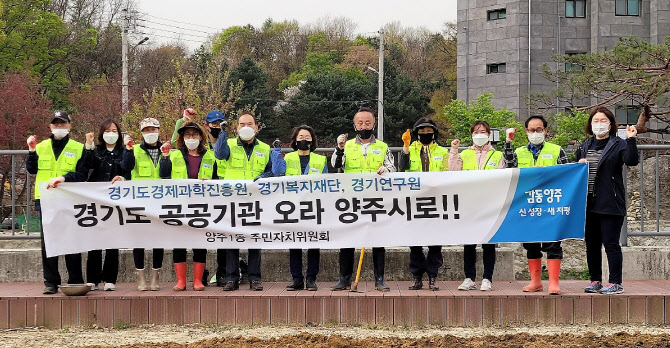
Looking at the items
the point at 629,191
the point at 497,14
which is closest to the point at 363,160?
the point at 629,191

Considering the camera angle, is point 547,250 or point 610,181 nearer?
point 610,181

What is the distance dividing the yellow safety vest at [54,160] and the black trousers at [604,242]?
4.99m

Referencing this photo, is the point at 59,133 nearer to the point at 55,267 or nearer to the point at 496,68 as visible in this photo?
the point at 55,267

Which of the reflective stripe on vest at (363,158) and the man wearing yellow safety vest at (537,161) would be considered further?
the reflective stripe on vest at (363,158)

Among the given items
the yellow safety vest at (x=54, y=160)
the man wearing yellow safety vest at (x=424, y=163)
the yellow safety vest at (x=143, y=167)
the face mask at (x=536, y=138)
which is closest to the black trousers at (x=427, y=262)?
the man wearing yellow safety vest at (x=424, y=163)

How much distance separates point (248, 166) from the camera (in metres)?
8.12

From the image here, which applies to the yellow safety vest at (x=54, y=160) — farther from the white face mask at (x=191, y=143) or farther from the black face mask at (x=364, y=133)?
the black face mask at (x=364, y=133)

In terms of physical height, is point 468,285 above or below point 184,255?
below

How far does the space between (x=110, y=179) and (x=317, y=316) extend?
100 inches

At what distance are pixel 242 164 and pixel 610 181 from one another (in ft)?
11.5

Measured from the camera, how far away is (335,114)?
170ft

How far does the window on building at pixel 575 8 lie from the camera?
38.8 metres

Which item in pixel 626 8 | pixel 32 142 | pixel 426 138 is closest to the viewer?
pixel 32 142

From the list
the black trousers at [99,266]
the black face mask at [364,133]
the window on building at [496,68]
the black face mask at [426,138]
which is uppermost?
the window on building at [496,68]
